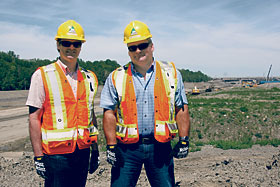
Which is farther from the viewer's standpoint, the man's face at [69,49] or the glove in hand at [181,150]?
the glove in hand at [181,150]

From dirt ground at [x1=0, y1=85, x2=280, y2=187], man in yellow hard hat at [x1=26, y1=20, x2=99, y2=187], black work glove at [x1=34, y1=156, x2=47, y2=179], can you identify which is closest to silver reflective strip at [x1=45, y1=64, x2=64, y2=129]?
man in yellow hard hat at [x1=26, y1=20, x2=99, y2=187]

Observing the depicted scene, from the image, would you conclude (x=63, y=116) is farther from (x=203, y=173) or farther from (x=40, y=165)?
(x=203, y=173)

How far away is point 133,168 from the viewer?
310 cm

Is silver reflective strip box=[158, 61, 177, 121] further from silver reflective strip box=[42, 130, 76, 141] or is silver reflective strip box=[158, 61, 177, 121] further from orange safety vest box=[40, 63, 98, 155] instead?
silver reflective strip box=[42, 130, 76, 141]

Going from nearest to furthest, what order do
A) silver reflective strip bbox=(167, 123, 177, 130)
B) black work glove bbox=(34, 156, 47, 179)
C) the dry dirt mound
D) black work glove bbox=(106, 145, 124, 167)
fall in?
black work glove bbox=(34, 156, 47, 179), black work glove bbox=(106, 145, 124, 167), silver reflective strip bbox=(167, 123, 177, 130), the dry dirt mound

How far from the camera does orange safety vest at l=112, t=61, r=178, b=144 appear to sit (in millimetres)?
3105

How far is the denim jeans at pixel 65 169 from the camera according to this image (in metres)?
2.99

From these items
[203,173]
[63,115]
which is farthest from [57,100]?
[203,173]

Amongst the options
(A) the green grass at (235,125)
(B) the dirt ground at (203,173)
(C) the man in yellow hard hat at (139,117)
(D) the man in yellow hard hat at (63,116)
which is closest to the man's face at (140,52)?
(C) the man in yellow hard hat at (139,117)

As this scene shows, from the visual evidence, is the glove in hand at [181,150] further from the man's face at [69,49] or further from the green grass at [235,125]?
the green grass at [235,125]

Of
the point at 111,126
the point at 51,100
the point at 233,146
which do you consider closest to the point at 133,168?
the point at 111,126

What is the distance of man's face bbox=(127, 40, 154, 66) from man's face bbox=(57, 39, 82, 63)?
0.62 m

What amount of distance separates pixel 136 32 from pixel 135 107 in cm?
89

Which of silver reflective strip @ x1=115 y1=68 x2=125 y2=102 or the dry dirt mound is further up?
silver reflective strip @ x1=115 y1=68 x2=125 y2=102
